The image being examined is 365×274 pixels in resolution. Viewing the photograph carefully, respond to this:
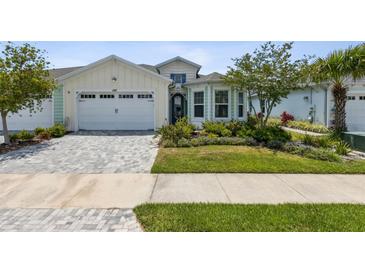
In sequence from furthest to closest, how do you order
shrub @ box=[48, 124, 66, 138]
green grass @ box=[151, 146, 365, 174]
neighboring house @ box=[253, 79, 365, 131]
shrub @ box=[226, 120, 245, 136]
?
neighboring house @ box=[253, 79, 365, 131] < shrub @ box=[48, 124, 66, 138] < shrub @ box=[226, 120, 245, 136] < green grass @ box=[151, 146, 365, 174]

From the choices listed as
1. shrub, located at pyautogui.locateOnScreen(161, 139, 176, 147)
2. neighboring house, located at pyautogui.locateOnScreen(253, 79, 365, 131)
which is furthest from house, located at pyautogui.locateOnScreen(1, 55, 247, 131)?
neighboring house, located at pyautogui.locateOnScreen(253, 79, 365, 131)

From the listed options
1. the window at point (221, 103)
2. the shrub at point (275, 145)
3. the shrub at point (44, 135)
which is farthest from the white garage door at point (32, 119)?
the shrub at point (275, 145)

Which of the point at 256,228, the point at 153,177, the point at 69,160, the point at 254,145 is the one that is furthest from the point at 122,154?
the point at 256,228

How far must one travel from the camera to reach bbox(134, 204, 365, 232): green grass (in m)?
3.60

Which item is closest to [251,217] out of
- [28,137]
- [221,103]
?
[221,103]

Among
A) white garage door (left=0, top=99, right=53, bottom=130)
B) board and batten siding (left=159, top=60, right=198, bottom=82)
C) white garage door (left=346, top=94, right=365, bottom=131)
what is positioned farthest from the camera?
board and batten siding (left=159, top=60, right=198, bottom=82)

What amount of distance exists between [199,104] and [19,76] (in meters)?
9.74

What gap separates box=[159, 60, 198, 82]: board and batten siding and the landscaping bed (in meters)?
9.43

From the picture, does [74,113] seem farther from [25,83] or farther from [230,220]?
[230,220]

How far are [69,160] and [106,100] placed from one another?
7396 millimetres

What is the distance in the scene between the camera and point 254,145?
408 inches

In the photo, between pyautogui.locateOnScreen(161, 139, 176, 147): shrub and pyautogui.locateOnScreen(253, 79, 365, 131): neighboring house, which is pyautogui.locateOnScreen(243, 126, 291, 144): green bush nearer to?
pyautogui.locateOnScreen(161, 139, 176, 147): shrub

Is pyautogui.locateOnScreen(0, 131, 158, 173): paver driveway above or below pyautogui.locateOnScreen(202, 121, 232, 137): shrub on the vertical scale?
below

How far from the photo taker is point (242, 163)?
740 cm
